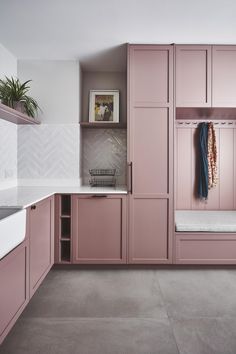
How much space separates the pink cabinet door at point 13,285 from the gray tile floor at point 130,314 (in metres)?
0.23

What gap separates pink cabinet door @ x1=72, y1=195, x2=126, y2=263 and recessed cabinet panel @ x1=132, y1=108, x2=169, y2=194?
0.33 meters

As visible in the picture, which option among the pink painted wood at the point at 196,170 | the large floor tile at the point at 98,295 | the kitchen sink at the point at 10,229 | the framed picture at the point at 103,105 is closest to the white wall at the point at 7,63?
the framed picture at the point at 103,105

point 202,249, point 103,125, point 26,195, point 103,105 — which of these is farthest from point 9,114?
point 202,249

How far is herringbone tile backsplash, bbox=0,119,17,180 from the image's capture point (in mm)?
A: 3014

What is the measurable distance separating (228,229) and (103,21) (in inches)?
94.9

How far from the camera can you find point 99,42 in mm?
2928

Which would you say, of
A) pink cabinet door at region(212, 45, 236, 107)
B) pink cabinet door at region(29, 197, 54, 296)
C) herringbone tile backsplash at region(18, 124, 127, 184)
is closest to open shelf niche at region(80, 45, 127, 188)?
herringbone tile backsplash at region(18, 124, 127, 184)

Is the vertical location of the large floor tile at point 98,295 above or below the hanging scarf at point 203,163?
below

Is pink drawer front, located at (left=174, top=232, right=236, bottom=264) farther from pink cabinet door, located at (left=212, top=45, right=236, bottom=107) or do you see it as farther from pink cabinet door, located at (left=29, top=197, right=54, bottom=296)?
pink cabinet door, located at (left=212, top=45, right=236, bottom=107)

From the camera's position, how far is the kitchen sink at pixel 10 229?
146 centimetres

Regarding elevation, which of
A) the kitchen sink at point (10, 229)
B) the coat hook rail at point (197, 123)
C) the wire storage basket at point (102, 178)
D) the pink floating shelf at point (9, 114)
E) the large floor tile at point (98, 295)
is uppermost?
the coat hook rail at point (197, 123)

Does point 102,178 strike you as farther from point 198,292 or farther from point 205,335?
point 205,335

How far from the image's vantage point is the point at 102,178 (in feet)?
12.0

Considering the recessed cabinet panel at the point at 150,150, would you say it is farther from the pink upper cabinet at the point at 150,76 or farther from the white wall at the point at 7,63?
the white wall at the point at 7,63
